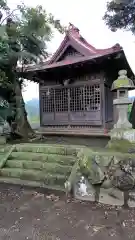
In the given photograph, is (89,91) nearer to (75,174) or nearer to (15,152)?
(15,152)

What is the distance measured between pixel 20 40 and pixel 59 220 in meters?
6.53

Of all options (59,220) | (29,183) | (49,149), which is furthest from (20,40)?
(59,220)

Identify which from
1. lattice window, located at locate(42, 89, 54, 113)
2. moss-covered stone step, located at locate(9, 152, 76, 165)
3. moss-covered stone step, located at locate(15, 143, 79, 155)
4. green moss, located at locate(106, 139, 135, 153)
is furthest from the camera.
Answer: lattice window, located at locate(42, 89, 54, 113)

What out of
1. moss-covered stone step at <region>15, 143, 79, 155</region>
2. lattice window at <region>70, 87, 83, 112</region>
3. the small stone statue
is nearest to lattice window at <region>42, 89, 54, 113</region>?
lattice window at <region>70, 87, 83, 112</region>

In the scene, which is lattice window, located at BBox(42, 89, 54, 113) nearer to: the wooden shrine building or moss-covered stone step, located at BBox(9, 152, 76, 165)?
the wooden shrine building

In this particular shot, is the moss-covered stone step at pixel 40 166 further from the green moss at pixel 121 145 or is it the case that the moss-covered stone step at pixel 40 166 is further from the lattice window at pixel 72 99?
the lattice window at pixel 72 99

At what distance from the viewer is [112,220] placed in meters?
3.21

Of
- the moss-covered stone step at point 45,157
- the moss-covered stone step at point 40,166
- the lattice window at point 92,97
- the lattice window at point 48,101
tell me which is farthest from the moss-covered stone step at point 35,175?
the lattice window at point 48,101

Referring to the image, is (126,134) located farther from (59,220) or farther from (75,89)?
(75,89)

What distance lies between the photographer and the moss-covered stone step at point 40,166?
4.79 meters

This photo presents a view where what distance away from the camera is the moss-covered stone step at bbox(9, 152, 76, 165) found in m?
5.02

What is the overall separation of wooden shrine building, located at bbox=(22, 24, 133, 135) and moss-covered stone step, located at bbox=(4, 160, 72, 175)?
3.35 meters

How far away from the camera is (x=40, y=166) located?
5117 mm

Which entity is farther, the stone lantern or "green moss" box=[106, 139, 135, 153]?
the stone lantern
